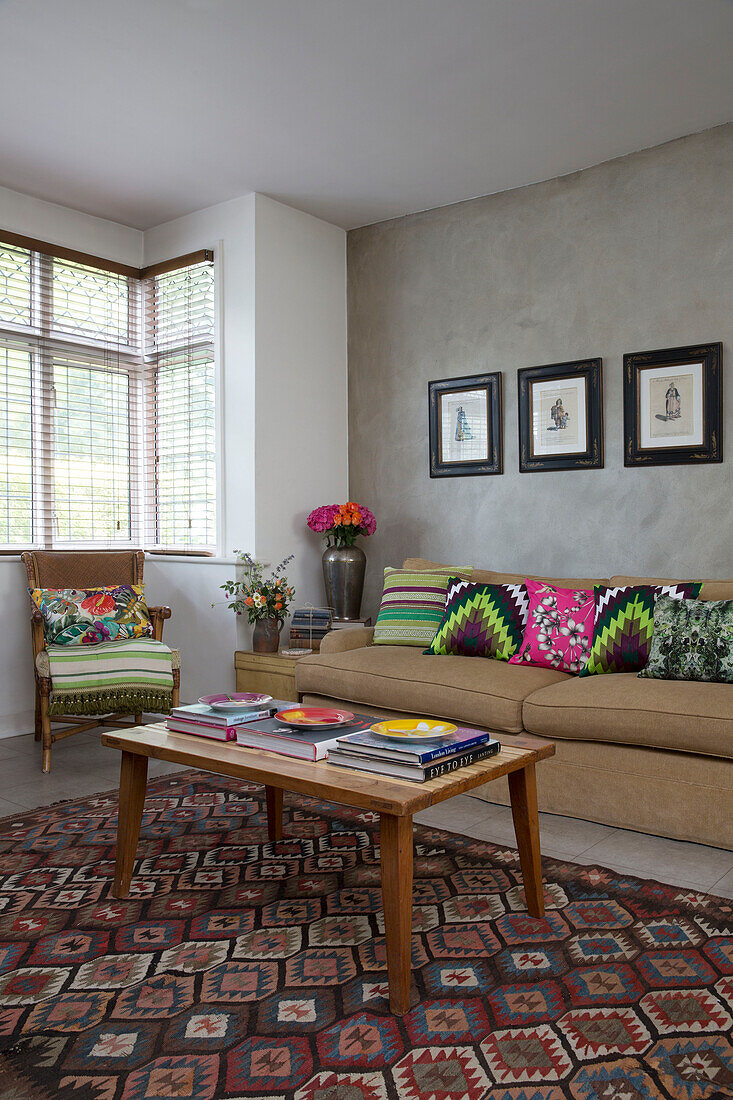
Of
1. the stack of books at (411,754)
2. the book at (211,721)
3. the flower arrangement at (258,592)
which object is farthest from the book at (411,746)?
the flower arrangement at (258,592)

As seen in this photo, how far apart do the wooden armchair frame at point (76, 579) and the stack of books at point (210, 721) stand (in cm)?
150

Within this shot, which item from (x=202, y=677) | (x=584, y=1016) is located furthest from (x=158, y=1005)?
(x=202, y=677)

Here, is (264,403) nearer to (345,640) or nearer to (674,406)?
(345,640)

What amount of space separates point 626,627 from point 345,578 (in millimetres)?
1685

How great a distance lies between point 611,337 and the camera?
3.89 meters

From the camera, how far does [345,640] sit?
12.8 feet

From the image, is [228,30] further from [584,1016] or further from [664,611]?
[584,1016]

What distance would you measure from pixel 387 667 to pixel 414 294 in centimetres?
223

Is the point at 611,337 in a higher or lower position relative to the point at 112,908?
higher

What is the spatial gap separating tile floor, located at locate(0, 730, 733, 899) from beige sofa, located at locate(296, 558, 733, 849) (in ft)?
0.22

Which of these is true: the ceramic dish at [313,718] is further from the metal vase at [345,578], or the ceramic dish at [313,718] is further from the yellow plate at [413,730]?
the metal vase at [345,578]

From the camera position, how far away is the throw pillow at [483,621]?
3449 millimetres

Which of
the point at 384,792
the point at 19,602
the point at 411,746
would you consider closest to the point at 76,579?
the point at 19,602

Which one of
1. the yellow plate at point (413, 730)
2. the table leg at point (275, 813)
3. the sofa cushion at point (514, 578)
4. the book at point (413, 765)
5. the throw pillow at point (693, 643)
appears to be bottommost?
the table leg at point (275, 813)
